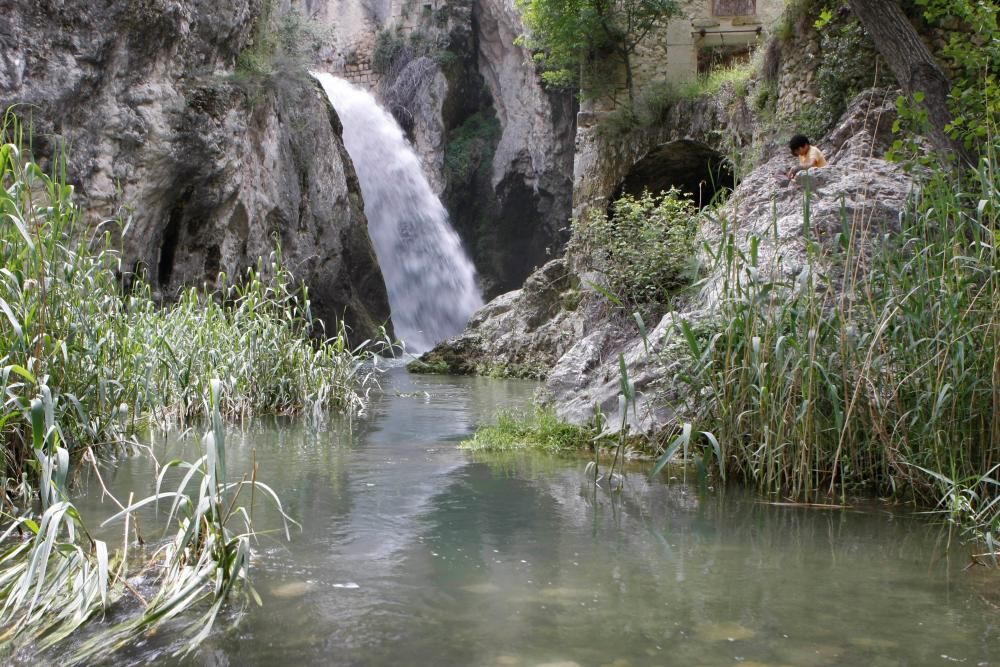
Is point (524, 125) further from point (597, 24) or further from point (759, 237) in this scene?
point (759, 237)

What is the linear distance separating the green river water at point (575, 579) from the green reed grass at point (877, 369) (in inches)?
10.5

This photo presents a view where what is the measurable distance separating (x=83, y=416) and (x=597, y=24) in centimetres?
1478

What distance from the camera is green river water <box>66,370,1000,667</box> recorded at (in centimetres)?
243

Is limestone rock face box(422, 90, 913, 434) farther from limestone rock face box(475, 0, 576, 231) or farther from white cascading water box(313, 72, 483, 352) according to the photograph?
A: limestone rock face box(475, 0, 576, 231)

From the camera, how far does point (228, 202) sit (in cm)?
1355

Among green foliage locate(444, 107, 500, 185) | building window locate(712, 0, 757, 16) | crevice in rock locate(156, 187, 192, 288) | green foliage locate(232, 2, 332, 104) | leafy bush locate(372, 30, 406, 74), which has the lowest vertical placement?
crevice in rock locate(156, 187, 192, 288)

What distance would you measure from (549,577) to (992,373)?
216 cm

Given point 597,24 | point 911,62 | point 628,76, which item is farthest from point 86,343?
point 628,76

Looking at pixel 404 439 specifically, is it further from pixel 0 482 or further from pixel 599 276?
pixel 0 482

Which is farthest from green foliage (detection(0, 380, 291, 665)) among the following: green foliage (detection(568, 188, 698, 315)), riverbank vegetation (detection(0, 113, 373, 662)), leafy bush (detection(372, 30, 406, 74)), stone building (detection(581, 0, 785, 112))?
leafy bush (detection(372, 30, 406, 74))

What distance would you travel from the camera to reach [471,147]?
25.3 m

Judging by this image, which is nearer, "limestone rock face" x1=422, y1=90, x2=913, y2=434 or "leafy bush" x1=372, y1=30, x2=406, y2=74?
"limestone rock face" x1=422, y1=90, x2=913, y2=434

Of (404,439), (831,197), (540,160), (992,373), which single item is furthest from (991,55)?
(540,160)

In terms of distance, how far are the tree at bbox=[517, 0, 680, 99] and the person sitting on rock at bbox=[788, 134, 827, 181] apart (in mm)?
10538
